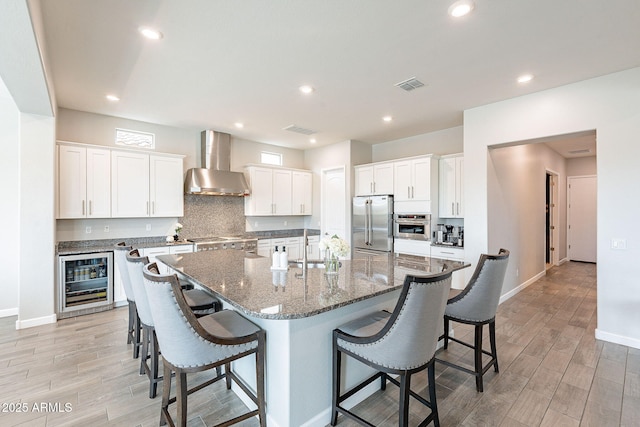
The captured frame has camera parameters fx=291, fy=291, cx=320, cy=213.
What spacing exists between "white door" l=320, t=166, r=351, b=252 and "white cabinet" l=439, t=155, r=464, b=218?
193 cm

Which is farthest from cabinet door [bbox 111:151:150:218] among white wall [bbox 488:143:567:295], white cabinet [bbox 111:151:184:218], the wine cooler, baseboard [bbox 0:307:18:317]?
white wall [bbox 488:143:567:295]

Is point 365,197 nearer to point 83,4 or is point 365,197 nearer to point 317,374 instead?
point 317,374

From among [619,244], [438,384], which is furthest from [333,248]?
[619,244]

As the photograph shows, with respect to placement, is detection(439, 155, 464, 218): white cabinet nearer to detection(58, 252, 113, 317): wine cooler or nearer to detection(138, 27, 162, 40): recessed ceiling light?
detection(138, 27, 162, 40): recessed ceiling light

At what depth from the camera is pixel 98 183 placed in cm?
434

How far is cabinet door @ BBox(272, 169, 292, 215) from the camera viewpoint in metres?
6.39

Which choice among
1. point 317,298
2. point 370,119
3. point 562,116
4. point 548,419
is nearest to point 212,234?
point 370,119

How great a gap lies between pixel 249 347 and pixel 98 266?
12.0ft

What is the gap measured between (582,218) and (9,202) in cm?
1157

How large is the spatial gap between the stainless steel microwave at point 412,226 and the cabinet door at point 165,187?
3.94 meters

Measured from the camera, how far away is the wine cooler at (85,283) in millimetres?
3875

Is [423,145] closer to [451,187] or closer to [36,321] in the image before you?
[451,187]

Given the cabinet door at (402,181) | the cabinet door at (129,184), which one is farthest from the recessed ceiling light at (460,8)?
the cabinet door at (129,184)

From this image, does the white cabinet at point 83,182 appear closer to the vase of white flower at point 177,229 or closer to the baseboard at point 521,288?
the vase of white flower at point 177,229
